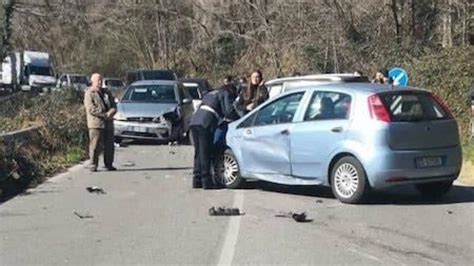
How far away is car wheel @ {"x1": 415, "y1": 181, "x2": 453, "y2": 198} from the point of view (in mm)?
12250

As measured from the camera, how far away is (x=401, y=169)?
37.3 ft

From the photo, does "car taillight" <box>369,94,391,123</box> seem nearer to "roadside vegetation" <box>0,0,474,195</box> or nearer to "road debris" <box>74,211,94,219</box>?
"road debris" <box>74,211,94,219</box>

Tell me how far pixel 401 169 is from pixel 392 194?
1378 mm

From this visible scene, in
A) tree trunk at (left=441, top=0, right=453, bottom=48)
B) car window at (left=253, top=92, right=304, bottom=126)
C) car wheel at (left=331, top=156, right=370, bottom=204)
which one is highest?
tree trunk at (left=441, top=0, right=453, bottom=48)

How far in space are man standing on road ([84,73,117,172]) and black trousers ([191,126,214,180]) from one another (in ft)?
9.94

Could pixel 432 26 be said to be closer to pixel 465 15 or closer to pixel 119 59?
pixel 465 15

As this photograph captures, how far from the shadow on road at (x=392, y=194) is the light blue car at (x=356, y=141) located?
23 centimetres

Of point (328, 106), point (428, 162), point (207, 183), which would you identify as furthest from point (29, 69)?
point (428, 162)

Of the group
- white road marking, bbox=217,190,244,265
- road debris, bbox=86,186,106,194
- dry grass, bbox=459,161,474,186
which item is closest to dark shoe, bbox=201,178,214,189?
white road marking, bbox=217,190,244,265

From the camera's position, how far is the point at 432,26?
3600 centimetres

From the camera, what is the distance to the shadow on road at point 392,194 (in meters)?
12.0

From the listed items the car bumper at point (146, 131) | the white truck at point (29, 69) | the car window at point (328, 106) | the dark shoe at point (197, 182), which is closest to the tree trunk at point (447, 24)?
the car bumper at point (146, 131)

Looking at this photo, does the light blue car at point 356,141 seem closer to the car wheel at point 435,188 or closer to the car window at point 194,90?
the car wheel at point 435,188

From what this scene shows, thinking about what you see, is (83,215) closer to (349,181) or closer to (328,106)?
(349,181)
